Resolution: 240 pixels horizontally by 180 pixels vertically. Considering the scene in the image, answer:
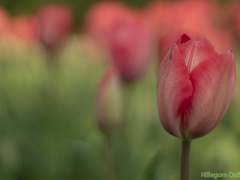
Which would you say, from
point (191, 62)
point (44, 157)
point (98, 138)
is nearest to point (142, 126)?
point (98, 138)

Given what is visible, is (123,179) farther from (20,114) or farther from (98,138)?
(20,114)

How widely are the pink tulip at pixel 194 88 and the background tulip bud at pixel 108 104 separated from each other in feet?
0.51

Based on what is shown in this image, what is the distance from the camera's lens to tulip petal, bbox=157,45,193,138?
389 mm

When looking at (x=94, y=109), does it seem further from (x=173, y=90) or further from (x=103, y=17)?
(x=103, y=17)

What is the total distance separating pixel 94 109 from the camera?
59 cm

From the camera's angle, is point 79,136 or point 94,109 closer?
point 94,109

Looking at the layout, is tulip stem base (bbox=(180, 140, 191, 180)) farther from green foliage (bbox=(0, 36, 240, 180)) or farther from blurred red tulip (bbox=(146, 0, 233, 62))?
blurred red tulip (bbox=(146, 0, 233, 62))

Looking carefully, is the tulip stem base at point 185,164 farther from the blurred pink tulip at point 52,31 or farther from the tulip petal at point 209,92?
the blurred pink tulip at point 52,31

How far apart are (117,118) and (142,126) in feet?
1.65

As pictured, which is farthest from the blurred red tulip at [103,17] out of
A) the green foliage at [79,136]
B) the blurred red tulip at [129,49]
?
the blurred red tulip at [129,49]

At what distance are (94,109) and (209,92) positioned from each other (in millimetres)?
221

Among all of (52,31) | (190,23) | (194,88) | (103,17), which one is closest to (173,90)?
(194,88)

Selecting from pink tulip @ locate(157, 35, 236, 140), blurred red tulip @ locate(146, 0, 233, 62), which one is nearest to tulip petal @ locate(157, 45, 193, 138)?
pink tulip @ locate(157, 35, 236, 140)

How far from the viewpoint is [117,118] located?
567 millimetres
